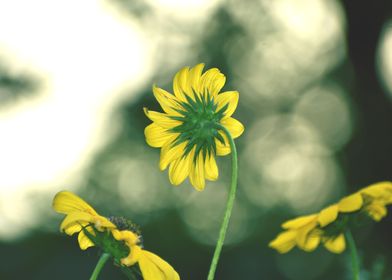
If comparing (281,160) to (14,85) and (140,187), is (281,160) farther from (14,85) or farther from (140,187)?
(14,85)

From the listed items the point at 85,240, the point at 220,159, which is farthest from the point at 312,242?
the point at 220,159

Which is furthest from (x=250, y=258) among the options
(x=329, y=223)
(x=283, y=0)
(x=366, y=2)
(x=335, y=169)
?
(x=329, y=223)

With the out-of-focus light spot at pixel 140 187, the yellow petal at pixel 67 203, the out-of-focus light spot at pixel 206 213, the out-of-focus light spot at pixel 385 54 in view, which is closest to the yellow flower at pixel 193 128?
the yellow petal at pixel 67 203

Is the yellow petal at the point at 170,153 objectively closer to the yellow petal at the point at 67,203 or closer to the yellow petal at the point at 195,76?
the yellow petal at the point at 195,76

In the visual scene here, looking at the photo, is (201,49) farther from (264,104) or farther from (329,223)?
(329,223)

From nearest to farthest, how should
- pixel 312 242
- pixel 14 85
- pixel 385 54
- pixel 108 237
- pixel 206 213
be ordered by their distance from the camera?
pixel 108 237 < pixel 312 242 < pixel 385 54 < pixel 14 85 < pixel 206 213

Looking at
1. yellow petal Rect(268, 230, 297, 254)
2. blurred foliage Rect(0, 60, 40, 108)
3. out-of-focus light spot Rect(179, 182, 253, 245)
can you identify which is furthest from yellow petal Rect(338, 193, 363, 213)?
out-of-focus light spot Rect(179, 182, 253, 245)
